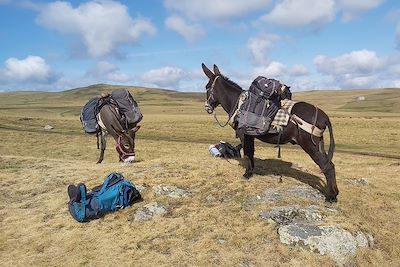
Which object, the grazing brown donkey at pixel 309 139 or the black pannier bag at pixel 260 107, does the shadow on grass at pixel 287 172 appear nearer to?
the grazing brown donkey at pixel 309 139

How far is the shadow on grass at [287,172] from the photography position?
628 inches

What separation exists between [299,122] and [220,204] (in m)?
3.66

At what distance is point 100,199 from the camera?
13383 mm

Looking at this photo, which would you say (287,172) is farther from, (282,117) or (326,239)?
(326,239)

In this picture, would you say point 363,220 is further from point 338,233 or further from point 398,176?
point 398,176

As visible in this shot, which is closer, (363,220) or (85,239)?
(85,239)

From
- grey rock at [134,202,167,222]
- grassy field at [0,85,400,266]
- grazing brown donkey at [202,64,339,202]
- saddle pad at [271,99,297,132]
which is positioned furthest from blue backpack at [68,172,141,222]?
saddle pad at [271,99,297,132]

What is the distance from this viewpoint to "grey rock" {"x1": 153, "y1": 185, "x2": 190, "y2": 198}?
46.6ft

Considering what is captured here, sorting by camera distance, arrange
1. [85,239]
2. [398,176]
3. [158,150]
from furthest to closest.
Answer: [158,150], [398,176], [85,239]

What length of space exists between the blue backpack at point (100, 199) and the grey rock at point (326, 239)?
16.3ft

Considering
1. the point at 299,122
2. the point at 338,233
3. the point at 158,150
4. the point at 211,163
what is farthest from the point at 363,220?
the point at 158,150

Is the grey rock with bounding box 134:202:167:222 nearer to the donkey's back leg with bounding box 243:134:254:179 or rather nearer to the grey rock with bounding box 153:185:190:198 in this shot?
the grey rock with bounding box 153:185:190:198

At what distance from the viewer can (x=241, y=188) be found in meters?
14.4

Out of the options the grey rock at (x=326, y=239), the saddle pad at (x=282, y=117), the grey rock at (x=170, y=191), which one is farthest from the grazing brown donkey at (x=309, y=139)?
the grey rock at (x=170, y=191)
